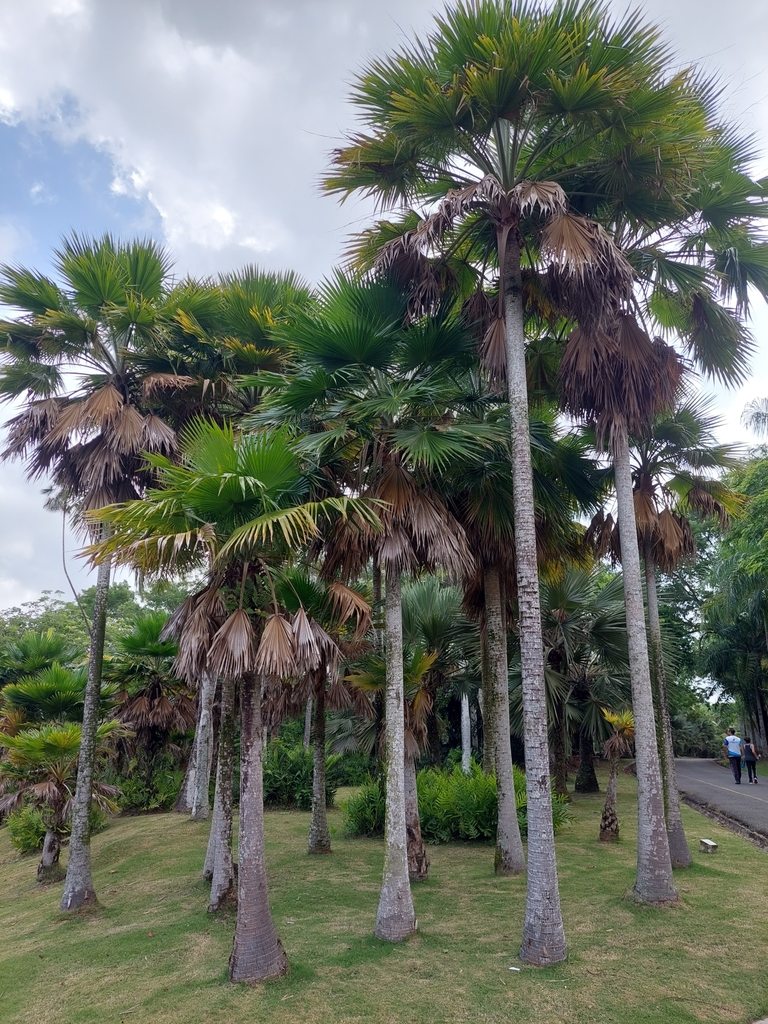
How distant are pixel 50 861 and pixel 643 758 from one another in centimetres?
1076

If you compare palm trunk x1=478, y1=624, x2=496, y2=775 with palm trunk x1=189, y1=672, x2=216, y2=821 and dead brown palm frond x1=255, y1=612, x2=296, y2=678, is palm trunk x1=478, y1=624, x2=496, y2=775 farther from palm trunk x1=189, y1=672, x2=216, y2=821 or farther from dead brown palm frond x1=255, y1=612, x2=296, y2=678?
palm trunk x1=189, y1=672, x2=216, y2=821

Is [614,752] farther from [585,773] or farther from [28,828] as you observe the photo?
[28,828]

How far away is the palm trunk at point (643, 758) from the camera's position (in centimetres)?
764

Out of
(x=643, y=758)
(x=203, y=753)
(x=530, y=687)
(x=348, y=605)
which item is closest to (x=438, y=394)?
(x=348, y=605)

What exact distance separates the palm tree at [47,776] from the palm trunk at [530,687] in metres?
7.93

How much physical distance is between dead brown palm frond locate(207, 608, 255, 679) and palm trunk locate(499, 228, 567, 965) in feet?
9.71

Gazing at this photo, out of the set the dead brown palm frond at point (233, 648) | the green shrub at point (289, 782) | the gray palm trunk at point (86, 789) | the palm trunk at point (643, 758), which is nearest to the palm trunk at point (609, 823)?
the palm trunk at point (643, 758)

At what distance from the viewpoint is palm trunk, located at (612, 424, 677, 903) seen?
7645 millimetres

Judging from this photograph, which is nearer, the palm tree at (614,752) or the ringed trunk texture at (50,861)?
the palm tree at (614,752)

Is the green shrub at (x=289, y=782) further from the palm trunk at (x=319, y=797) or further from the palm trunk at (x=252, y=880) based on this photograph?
the palm trunk at (x=252, y=880)

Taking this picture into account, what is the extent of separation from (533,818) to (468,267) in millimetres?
7188

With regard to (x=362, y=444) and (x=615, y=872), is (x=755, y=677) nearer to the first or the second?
(x=615, y=872)

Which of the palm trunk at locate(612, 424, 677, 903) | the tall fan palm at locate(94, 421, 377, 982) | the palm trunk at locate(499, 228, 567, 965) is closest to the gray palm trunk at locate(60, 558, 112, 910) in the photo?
the tall fan palm at locate(94, 421, 377, 982)

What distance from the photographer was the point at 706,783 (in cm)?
1988
